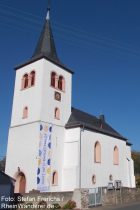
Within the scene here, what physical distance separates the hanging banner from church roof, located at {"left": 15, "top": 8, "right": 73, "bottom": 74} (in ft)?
26.2

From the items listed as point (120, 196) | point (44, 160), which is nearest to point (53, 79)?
point (44, 160)

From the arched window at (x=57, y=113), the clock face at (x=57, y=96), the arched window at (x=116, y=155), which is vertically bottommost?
the arched window at (x=116, y=155)

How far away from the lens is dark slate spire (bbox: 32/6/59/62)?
32375 millimetres

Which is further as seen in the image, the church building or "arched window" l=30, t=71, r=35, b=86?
"arched window" l=30, t=71, r=35, b=86

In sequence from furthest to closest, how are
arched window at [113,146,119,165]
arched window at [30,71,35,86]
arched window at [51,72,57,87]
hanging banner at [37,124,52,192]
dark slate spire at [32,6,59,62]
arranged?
arched window at [113,146,119,165], dark slate spire at [32,6,59,62], arched window at [51,72,57,87], arched window at [30,71,35,86], hanging banner at [37,124,52,192]

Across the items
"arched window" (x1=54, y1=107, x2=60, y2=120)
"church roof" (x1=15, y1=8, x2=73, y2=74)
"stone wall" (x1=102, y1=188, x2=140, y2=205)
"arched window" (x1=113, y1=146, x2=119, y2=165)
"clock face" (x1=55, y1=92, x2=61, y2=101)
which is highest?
"church roof" (x1=15, y1=8, x2=73, y2=74)

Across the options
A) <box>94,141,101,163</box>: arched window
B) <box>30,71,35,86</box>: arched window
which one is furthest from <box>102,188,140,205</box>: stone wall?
<box>30,71,35,86</box>: arched window

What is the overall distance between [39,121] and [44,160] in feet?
12.7

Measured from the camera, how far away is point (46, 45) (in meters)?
33.4

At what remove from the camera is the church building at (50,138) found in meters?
27.0

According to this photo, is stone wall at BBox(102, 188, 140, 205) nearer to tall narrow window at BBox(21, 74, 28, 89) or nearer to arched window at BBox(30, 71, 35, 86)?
arched window at BBox(30, 71, 35, 86)

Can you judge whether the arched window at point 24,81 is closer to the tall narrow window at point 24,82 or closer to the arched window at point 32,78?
the tall narrow window at point 24,82

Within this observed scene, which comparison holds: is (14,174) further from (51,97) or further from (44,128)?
(51,97)

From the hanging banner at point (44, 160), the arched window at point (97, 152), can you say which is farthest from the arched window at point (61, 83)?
the arched window at point (97, 152)
